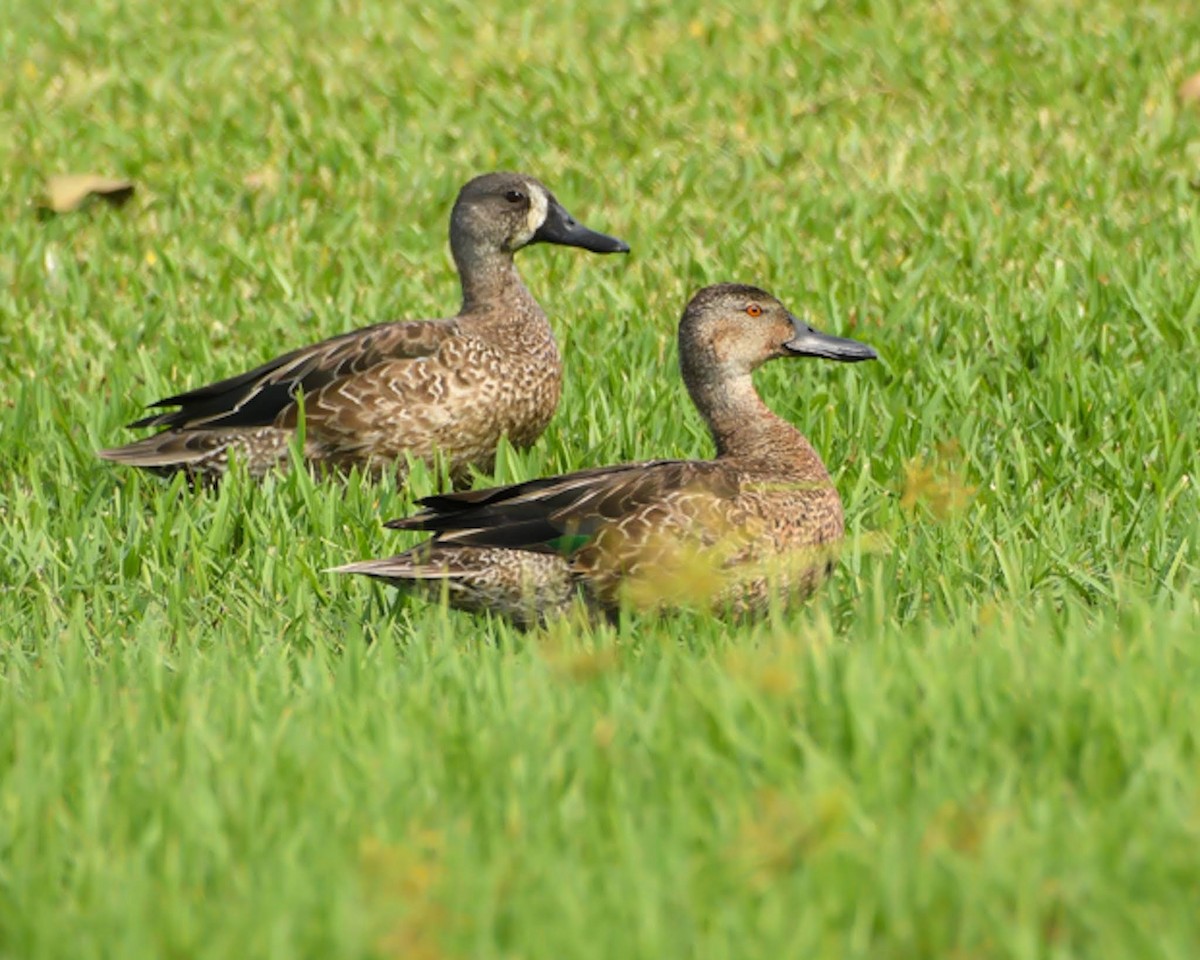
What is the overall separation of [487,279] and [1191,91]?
14.7 ft

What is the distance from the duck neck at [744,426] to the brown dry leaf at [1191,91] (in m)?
5.07

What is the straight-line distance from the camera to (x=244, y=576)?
5.37m

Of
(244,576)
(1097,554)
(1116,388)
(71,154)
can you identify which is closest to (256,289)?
(71,154)

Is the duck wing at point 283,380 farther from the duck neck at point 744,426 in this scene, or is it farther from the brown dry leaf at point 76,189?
the brown dry leaf at point 76,189

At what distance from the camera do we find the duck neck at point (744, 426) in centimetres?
536

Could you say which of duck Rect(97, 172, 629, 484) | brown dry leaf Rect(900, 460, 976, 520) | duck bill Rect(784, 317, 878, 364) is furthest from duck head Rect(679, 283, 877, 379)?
duck Rect(97, 172, 629, 484)

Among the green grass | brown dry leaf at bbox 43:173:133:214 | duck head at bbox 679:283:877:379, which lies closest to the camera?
the green grass

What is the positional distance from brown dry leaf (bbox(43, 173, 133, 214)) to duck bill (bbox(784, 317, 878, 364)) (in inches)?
186

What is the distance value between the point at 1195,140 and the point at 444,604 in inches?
241

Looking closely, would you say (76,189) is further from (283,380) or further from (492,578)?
(492,578)

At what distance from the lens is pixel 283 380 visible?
257 inches

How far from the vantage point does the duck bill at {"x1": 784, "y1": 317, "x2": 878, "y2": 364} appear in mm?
5680

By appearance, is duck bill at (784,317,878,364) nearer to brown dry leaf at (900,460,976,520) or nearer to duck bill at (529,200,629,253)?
brown dry leaf at (900,460,976,520)

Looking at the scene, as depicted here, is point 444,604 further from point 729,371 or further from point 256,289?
point 256,289
